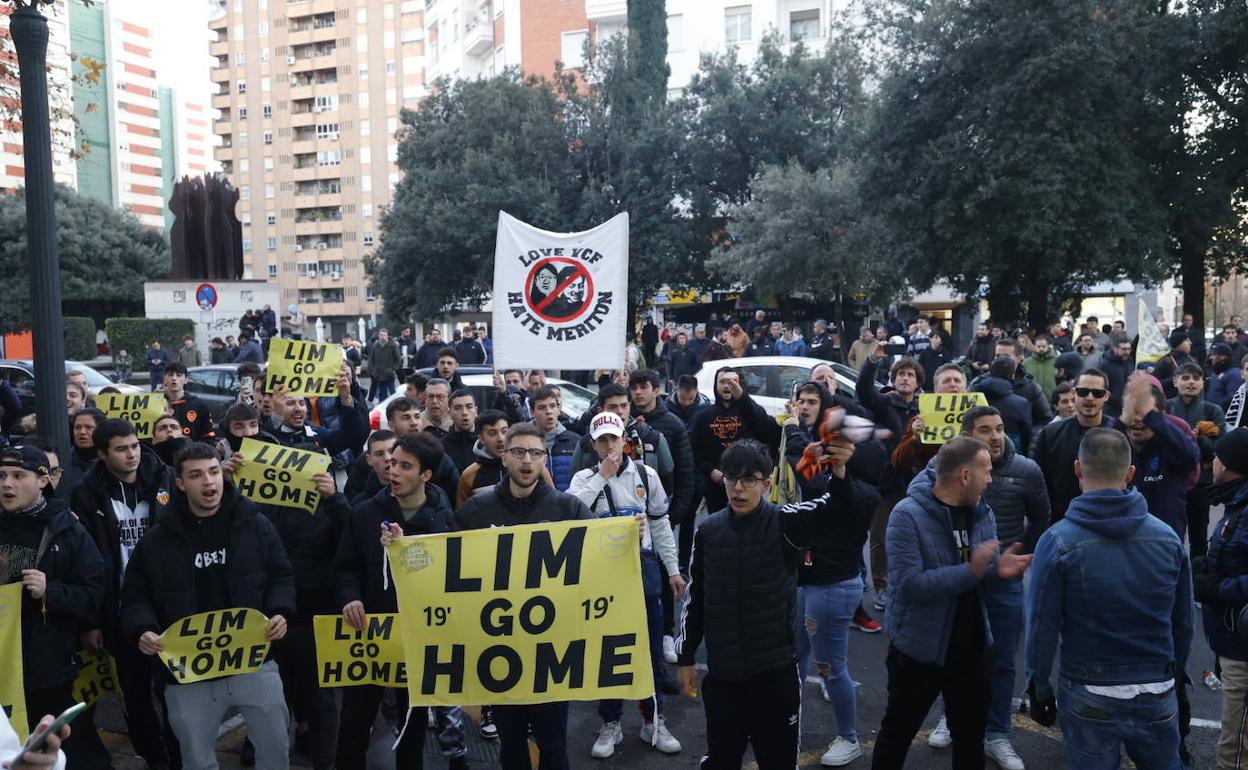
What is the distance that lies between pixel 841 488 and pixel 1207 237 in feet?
78.3

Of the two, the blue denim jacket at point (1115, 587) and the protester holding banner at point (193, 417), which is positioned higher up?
the protester holding banner at point (193, 417)

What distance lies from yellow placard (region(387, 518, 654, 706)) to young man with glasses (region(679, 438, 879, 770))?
0.33m

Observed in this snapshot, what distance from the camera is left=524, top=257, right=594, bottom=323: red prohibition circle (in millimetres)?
8555

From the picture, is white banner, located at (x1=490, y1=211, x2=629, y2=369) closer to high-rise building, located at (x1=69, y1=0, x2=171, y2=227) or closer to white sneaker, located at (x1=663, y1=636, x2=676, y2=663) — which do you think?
white sneaker, located at (x1=663, y1=636, x2=676, y2=663)

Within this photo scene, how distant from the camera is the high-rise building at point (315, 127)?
9031 centimetres

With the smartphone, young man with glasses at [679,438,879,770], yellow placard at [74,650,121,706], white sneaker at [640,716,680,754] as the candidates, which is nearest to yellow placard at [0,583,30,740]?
yellow placard at [74,650,121,706]

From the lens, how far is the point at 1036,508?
19.2 feet

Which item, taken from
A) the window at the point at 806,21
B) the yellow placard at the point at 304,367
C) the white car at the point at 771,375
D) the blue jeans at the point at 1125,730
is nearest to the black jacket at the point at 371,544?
the blue jeans at the point at 1125,730

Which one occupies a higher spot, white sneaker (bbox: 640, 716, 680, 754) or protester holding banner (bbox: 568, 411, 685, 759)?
protester holding banner (bbox: 568, 411, 685, 759)

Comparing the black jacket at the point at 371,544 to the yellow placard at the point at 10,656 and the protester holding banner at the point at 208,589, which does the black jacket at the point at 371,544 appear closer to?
the protester holding banner at the point at 208,589

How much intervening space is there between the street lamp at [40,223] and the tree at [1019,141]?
783 inches

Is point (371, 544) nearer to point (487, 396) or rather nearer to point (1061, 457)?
point (1061, 457)

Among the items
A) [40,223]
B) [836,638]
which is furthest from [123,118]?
[836,638]

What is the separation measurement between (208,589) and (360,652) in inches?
29.1
